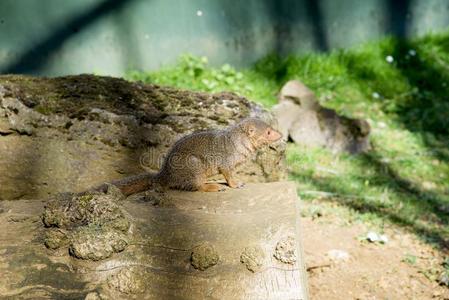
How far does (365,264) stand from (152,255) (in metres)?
2.41

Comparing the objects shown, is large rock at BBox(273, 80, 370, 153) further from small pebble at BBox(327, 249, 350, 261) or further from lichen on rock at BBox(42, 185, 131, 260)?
lichen on rock at BBox(42, 185, 131, 260)

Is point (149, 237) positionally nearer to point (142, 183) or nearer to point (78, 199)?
point (78, 199)

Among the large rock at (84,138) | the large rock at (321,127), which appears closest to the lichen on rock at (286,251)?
the large rock at (84,138)

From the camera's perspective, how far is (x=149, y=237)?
3.12 metres

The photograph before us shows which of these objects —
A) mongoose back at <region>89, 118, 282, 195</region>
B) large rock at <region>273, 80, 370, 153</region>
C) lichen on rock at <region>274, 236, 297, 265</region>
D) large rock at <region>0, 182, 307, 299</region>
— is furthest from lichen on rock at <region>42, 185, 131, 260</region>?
large rock at <region>273, 80, 370, 153</region>

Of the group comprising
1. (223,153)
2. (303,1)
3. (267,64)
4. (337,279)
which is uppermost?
(303,1)

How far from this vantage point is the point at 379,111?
26.4 feet

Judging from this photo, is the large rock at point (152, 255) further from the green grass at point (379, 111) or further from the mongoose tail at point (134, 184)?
the green grass at point (379, 111)

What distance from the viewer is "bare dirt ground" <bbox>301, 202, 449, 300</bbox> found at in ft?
15.0

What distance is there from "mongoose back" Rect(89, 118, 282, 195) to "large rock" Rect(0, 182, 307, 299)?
381 mm

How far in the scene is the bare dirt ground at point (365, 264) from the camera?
456 centimetres

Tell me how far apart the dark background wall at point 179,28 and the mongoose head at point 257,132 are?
4703mm

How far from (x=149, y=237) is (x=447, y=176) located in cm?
438

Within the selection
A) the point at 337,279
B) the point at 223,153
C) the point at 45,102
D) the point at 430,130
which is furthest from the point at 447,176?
the point at 45,102
